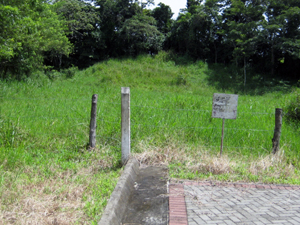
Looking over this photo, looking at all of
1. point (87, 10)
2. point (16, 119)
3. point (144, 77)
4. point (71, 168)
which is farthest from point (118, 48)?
point (71, 168)

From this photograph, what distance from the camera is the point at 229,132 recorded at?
21.0 ft

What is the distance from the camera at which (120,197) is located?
3.60m

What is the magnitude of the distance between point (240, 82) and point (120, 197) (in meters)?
22.9

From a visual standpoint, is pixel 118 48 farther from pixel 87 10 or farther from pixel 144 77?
pixel 144 77

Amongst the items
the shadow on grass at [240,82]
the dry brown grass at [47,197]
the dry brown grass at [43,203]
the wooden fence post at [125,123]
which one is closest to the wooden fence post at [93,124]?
the wooden fence post at [125,123]

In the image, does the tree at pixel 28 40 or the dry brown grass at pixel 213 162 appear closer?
the dry brown grass at pixel 213 162

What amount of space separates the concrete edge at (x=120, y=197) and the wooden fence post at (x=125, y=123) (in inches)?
11.4

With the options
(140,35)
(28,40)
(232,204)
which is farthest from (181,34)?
(232,204)

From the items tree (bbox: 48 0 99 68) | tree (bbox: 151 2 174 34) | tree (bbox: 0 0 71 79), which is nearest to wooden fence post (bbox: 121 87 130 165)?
tree (bbox: 0 0 71 79)

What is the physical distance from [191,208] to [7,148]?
378 cm

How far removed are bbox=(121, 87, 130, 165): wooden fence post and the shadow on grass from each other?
1812 centimetres

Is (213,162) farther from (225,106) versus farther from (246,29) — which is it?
(246,29)

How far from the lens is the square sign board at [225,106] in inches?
213

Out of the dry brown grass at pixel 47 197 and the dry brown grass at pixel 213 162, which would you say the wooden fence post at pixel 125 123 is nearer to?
the dry brown grass at pixel 213 162
